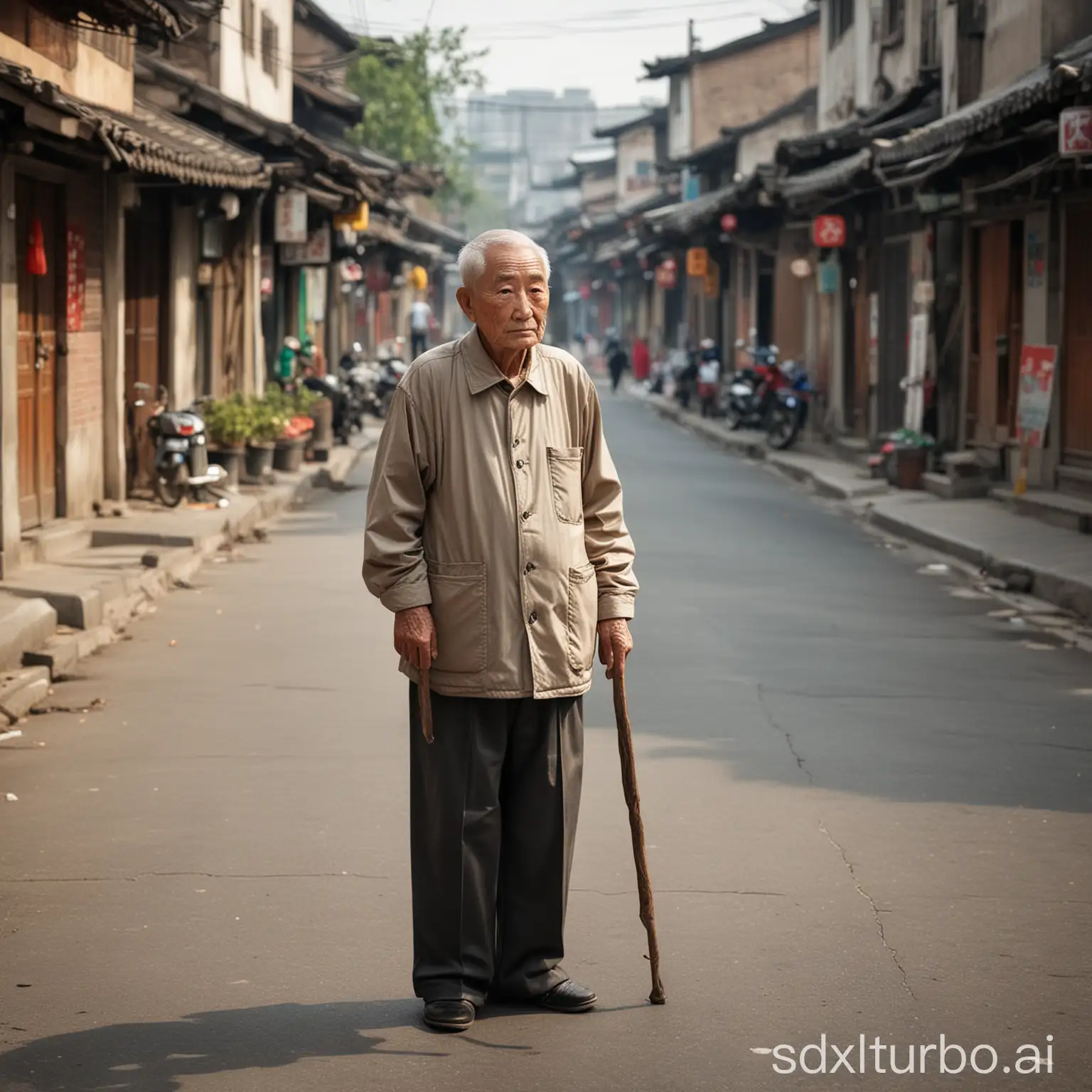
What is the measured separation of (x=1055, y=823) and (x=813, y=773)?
1169 millimetres

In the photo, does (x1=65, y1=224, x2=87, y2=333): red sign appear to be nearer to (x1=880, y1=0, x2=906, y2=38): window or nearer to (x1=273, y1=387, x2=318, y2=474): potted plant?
(x1=273, y1=387, x2=318, y2=474): potted plant

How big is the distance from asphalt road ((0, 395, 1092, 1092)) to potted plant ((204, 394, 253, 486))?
7320 millimetres

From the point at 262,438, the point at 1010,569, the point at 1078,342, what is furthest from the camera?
the point at 262,438

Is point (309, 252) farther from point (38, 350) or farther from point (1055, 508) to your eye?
point (1055, 508)

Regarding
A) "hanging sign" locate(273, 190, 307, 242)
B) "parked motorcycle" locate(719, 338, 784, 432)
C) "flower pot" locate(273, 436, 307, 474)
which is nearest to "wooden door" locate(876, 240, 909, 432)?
"parked motorcycle" locate(719, 338, 784, 432)

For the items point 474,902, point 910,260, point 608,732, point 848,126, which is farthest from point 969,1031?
point 848,126

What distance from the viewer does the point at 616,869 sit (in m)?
6.78

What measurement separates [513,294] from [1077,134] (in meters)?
11.2

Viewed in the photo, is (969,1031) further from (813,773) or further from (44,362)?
(44,362)

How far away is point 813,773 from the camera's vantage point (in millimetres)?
8359

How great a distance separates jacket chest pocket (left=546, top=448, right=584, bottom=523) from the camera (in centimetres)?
530

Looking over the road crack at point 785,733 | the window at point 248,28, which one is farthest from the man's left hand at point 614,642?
the window at point 248,28

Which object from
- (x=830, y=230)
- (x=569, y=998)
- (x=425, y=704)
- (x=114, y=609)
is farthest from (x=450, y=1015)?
(x=830, y=230)

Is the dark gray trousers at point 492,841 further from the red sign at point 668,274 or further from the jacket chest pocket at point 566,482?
the red sign at point 668,274
